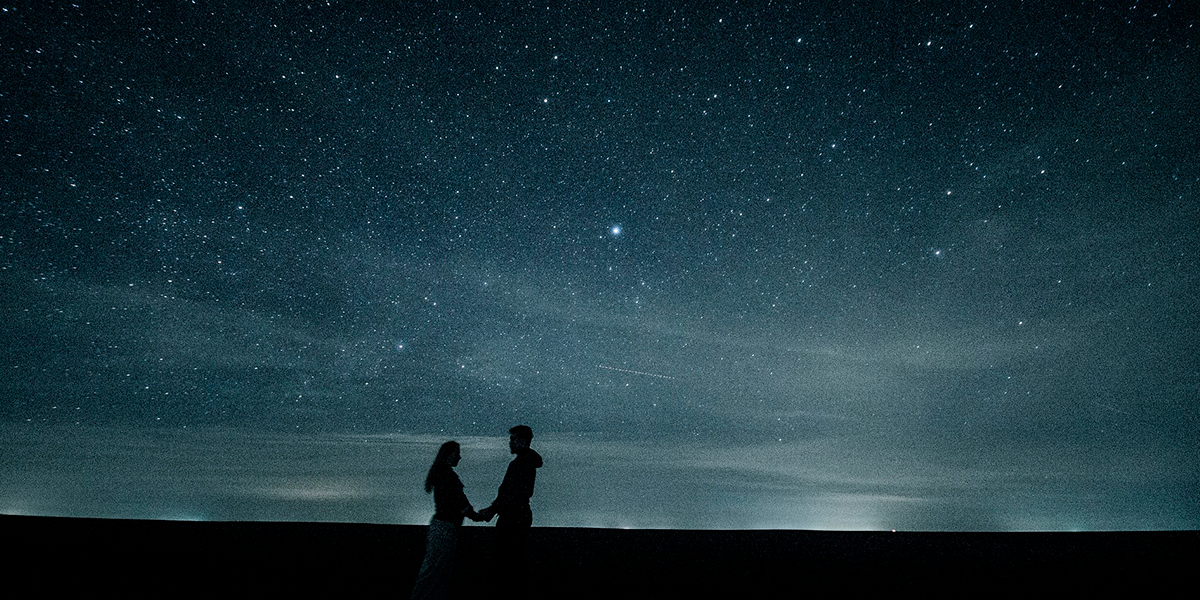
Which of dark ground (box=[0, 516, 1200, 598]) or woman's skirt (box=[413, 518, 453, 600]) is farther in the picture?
dark ground (box=[0, 516, 1200, 598])

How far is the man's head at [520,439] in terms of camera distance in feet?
20.1

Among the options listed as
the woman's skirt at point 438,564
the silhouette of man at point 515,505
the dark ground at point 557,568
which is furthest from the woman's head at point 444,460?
the dark ground at point 557,568

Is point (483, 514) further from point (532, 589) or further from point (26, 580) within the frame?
point (26, 580)

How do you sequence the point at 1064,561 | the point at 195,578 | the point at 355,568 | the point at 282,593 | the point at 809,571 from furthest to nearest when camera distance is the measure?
1. the point at 1064,561
2. the point at 809,571
3. the point at 355,568
4. the point at 195,578
5. the point at 282,593

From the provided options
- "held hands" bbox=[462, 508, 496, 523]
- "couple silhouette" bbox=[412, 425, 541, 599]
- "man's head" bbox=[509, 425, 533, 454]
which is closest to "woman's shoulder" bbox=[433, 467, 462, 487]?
"couple silhouette" bbox=[412, 425, 541, 599]

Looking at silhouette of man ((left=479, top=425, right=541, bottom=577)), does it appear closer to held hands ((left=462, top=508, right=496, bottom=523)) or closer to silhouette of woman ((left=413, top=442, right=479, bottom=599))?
held hands ((left=462, top=508, right=496, bottom=523))

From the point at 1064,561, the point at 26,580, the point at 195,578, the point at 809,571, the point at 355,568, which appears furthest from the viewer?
the point at 1064,561

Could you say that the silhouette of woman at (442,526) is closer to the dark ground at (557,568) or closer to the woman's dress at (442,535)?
the woman's dress at (442,535)

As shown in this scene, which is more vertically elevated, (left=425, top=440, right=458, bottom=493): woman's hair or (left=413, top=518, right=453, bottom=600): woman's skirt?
(left=425, top=440, right=458, bottom=493): woman's hair

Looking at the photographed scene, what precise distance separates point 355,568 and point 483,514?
5.04m

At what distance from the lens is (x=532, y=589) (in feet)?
25.7

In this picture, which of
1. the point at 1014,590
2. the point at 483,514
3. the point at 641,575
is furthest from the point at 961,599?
the point at 483,514

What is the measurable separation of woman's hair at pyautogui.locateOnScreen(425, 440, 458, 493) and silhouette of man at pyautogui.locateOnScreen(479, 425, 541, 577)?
661 millimetres

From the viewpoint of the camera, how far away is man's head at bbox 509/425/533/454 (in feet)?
20.1
